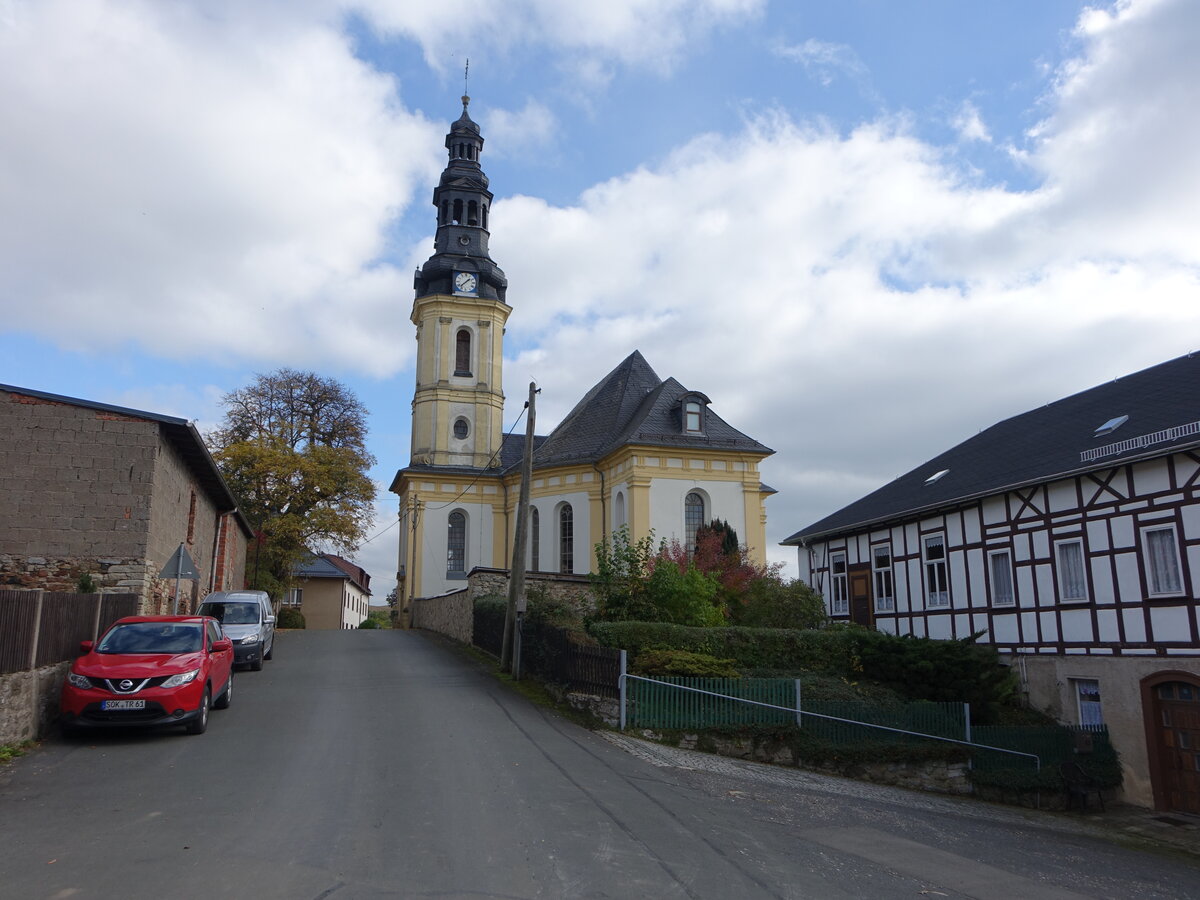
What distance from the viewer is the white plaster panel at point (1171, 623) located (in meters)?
16.8

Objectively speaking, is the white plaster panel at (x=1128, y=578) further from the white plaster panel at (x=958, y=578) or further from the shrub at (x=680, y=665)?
the shrub at (x=680, y=665)

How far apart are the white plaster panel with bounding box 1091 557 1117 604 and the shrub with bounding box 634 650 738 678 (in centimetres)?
801

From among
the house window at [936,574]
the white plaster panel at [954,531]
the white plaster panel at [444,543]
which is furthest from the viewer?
the white plaster panel at [444,543]

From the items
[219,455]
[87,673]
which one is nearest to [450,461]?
[219,455]

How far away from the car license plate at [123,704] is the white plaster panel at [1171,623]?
17249 millimetres

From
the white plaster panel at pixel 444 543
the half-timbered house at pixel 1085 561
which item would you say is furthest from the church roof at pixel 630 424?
the half-timbered house at pixel 1085 561

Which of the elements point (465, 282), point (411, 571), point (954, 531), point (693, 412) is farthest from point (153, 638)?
point (465, 282)

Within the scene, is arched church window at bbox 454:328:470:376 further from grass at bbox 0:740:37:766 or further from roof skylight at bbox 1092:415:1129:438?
grass at bbox 0:740:37:766

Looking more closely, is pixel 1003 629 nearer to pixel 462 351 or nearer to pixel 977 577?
pixel 977 577

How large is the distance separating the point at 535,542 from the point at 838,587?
15.5 meters

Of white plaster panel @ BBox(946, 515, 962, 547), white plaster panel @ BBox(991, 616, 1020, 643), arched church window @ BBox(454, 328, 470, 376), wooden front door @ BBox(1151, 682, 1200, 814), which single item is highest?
arched church window @ BBox(454, 328, 470, 376)

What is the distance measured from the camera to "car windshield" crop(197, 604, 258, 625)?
20.2m

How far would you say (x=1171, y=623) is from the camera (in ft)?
56.1

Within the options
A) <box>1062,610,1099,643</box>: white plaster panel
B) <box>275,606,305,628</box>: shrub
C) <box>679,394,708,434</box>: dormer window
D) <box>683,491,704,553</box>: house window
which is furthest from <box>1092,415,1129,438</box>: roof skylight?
<box>275,606,305,628</box>: shrub
